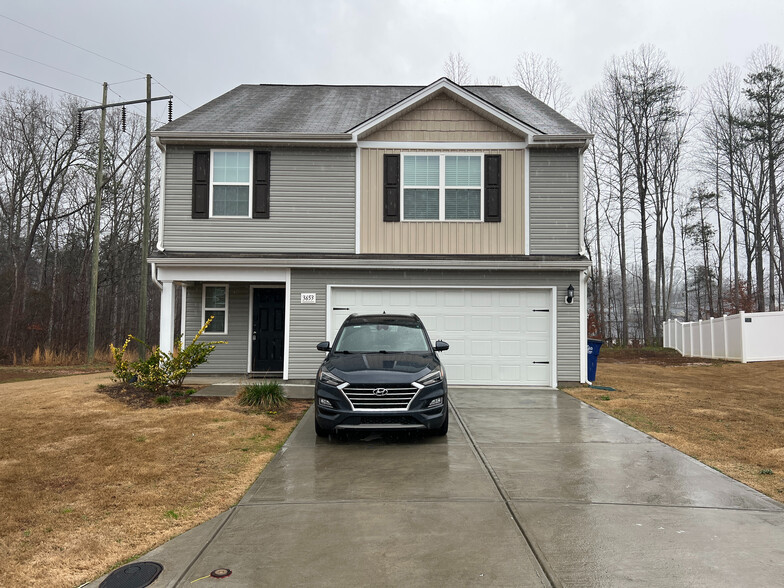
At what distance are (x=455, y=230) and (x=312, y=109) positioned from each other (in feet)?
17.5

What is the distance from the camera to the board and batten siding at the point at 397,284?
12117 mm

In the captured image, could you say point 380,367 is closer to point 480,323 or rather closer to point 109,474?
point 109,474

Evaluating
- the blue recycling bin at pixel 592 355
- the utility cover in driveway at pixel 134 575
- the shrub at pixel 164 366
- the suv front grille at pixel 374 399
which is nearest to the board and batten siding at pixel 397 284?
the blue recycling bin at pixel 592 355

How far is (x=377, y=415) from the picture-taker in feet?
22.0

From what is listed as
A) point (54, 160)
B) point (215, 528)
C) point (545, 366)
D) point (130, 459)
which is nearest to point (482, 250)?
point (545, 366)

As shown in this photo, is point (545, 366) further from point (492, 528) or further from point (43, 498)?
point (43, 498)

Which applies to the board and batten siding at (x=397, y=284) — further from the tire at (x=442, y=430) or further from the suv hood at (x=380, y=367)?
the tire at (x=442, y=430)

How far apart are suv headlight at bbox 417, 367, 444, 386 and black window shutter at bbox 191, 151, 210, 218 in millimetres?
7820

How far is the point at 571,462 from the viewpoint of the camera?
6.14 meters

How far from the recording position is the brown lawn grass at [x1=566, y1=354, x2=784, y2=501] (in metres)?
6.18

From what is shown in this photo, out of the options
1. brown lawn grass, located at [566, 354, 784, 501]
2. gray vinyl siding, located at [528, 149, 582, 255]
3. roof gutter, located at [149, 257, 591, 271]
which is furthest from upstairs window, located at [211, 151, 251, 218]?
brown lawn grass, located at [566, 354, 784, 501]

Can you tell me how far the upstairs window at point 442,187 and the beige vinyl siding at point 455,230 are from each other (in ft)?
0.72

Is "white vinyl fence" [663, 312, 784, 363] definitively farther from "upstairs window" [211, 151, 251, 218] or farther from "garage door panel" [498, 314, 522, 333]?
"upstairs window" [211, 151, 251, 218]

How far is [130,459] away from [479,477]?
382cm
